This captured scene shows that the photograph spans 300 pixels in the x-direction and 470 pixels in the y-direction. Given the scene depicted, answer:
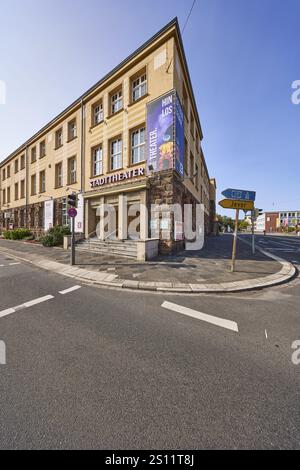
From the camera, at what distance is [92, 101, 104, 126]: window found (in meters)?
14.1

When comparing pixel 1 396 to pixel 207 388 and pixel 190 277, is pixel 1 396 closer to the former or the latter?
pixel 207 388

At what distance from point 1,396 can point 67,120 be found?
19.3m

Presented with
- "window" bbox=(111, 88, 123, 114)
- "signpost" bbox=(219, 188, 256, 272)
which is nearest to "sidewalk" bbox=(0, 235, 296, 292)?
"signpost" bbox=(219, 188, 256, 272)

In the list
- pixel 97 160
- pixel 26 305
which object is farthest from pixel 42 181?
pixel 26 305

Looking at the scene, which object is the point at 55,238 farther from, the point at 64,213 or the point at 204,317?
the point at 204,317

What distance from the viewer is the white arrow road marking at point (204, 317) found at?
10.9 ft

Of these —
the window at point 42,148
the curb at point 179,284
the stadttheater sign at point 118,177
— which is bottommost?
the curb at point 179,284

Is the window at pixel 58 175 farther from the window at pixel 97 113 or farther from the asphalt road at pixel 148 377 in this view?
the asphalt road at pixel 148 377

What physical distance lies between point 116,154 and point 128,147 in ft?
A: 4.77

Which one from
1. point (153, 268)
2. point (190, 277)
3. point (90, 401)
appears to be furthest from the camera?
point (153, 268)

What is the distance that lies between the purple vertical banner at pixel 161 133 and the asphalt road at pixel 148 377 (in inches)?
315

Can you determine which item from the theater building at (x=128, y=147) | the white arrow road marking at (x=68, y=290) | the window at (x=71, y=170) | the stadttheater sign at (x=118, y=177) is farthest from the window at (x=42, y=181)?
the white arrow road marking at (x=68, y=290)

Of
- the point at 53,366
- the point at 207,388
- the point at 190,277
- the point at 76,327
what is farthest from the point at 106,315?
the point at 190,277
